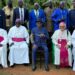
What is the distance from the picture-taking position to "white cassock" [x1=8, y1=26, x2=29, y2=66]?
39.7ft

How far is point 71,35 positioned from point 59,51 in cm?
69

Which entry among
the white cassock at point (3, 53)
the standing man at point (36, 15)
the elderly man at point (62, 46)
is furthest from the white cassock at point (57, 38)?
the white cassock at point (3, 53)

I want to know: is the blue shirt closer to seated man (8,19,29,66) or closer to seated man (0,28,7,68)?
seated man (8,19,29,66)

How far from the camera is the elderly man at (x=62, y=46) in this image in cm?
1203

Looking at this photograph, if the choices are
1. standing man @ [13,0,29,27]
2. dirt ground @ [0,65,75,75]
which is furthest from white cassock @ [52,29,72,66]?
standing man @ [13,0,29,27]

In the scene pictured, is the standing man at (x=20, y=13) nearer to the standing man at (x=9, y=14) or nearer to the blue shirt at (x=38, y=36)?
the standing man at (x=9, y=14)

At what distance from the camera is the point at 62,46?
12141 mm

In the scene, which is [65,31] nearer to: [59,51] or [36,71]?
[59,51]

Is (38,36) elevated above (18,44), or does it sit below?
above

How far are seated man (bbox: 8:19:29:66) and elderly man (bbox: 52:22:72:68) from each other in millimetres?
912

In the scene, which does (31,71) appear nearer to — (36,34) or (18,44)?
(18,44)

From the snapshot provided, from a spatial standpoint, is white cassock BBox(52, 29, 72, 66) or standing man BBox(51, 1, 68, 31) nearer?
white cassock BBox(52, 29, 72, 66)

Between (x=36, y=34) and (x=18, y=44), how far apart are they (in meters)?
0.65

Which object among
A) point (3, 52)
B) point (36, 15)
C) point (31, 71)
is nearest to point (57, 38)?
point (36, 15)
